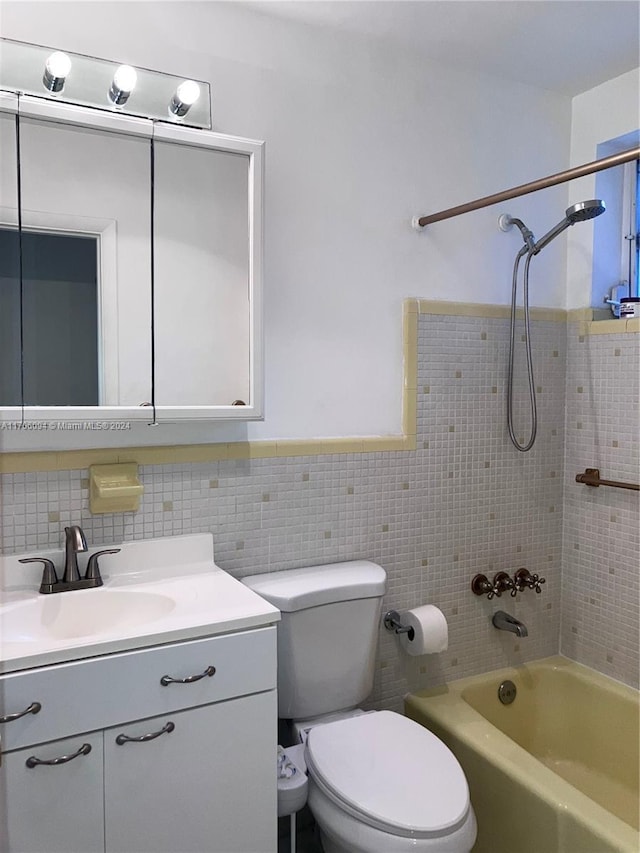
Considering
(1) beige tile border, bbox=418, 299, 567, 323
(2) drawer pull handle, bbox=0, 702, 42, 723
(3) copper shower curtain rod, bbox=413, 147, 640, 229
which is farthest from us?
(1) beige tile border, bbox=418, 299, 567, 323

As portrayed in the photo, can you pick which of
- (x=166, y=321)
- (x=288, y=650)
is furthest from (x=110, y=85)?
(x=288, y=650)

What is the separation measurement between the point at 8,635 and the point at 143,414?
23.3 inches

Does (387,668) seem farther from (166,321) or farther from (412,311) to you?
(166,321)

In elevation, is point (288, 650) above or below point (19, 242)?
below

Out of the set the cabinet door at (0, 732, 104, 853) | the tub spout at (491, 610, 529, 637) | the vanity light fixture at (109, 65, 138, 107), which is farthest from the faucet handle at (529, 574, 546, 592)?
the vanity light fixture at (109, 65, 138, 107)

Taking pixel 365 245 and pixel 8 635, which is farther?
pixel 365 245

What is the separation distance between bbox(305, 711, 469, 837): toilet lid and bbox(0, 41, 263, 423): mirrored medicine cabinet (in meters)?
0.89

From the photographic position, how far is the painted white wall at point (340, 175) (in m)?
1.85

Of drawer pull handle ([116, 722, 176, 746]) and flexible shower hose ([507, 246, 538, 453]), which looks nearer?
drawer pull handle ([116, 722, 176, 746])

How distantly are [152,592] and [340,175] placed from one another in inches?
53.6

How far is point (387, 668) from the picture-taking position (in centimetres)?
222

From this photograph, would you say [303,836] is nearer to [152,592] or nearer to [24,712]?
[152,592]

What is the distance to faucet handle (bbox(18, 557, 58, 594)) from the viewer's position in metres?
1.64

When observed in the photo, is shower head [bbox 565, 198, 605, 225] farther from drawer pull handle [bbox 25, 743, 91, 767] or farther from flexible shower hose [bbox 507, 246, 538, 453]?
drawer pull handle [bbox 25, 743, 91, 767]
